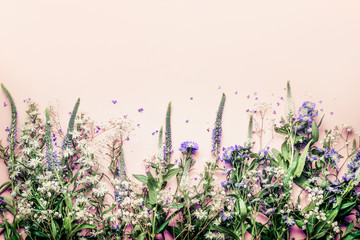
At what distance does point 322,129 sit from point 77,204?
168cm

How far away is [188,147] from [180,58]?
2.17 feet

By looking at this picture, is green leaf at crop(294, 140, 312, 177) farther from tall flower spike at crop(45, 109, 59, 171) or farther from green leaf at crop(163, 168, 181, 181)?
tall flower spike at crop(45, 109, 59, 171)

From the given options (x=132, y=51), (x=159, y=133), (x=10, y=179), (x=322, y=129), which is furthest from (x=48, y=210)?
(x=322, y=129)

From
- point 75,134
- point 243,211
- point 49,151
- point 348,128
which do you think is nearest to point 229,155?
point 243,211

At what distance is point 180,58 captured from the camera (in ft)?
7.67

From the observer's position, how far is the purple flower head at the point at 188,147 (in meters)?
2.10

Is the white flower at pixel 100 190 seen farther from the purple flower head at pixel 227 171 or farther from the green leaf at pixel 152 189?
the purple flower head at pixel 227 171

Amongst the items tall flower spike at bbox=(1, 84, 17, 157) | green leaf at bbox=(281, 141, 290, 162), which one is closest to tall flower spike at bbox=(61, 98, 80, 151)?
tall flower spike at bbox=(1, 84, 17, 157)

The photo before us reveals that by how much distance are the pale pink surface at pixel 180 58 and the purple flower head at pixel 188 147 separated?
0.10 m

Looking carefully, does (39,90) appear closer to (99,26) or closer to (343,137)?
(99,26)

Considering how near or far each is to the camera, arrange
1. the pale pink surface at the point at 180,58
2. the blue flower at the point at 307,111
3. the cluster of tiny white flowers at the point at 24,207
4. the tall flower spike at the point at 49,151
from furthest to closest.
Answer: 1. the pale pink surface at the point at 180,58
2. the blue flower at the point at 307,111
3. the tall flower spike at the point at 49,151
4. the cluster of tiny white flowers at the point at 24,207

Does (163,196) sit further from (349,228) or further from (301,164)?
(349,228)

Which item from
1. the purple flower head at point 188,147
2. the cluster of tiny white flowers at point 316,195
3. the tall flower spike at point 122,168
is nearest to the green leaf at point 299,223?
the cluster of tiny white flowers at point 316,195

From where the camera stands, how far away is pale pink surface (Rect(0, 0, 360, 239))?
7.42 feet
